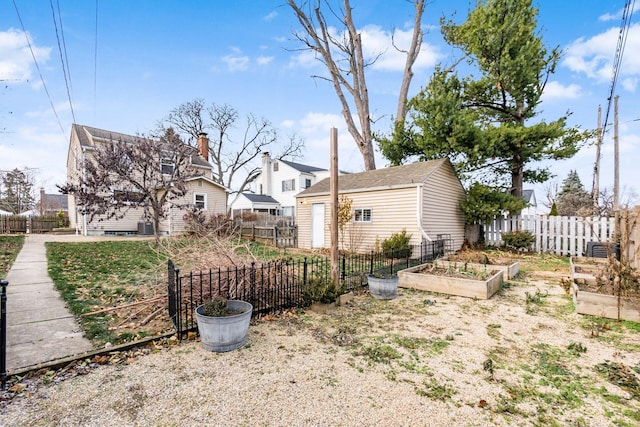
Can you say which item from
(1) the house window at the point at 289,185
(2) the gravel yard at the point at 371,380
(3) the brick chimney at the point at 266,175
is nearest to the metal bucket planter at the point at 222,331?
(2) the gravel yard at the point at 371,380

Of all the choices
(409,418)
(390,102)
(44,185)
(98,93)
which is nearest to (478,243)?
(390,102)

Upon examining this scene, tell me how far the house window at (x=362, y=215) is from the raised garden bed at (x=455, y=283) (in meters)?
5.18

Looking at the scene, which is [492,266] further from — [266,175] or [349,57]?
[266,175]

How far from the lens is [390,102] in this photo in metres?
17.6

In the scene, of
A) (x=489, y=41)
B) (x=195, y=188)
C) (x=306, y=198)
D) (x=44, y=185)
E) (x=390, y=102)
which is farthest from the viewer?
(x=44, y=185)

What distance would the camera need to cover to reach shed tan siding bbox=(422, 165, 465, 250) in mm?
10852

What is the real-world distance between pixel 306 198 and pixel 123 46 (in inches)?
367

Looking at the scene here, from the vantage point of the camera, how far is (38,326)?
391 centimetres

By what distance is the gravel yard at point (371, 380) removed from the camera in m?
2.30

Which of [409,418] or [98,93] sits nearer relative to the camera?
[409,418]

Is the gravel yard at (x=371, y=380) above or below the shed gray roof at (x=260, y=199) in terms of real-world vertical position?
below

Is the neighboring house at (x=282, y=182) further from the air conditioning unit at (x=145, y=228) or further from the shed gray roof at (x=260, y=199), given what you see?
the air conditioning unit at (x=145, y=228)

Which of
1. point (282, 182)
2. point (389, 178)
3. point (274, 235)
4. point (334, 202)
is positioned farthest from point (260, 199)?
point (334, 202)

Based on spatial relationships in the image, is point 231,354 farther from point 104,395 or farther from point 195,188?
point 195,188
